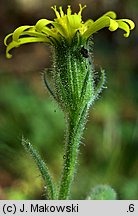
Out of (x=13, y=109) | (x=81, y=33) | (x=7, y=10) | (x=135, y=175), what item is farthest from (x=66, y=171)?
(x=7, y=10)

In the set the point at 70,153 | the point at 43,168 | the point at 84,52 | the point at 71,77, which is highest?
the point at 84,52

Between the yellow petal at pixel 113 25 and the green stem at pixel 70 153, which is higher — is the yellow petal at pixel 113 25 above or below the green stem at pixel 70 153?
above

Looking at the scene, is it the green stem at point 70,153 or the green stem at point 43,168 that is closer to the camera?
the green stem at point 43,168

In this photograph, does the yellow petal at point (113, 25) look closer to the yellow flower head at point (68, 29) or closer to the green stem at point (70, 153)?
the yellow flower head at point (68, 29)

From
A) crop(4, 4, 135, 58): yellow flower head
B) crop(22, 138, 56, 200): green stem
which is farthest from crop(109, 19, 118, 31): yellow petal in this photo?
crop(22, 138, 56, 200): green stem

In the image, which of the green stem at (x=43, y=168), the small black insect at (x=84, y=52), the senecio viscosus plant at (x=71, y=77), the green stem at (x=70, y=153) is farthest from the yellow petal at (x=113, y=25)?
the green stem at (x=43, y=168)

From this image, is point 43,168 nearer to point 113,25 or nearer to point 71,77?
point 71,77

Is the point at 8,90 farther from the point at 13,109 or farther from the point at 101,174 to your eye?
the point at 101,174

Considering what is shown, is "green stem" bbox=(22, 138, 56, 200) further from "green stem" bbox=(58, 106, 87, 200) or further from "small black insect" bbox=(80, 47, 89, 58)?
"small black insect" bbox=(80, 47, 89, 58)

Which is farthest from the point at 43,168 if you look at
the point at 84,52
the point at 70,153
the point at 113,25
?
the point at 113,25

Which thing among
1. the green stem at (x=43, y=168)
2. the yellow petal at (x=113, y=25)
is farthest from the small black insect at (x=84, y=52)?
the green stem at (x=43, y=168)

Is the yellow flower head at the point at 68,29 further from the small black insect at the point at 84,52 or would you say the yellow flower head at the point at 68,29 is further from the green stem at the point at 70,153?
the green stem at the point at 70,153
